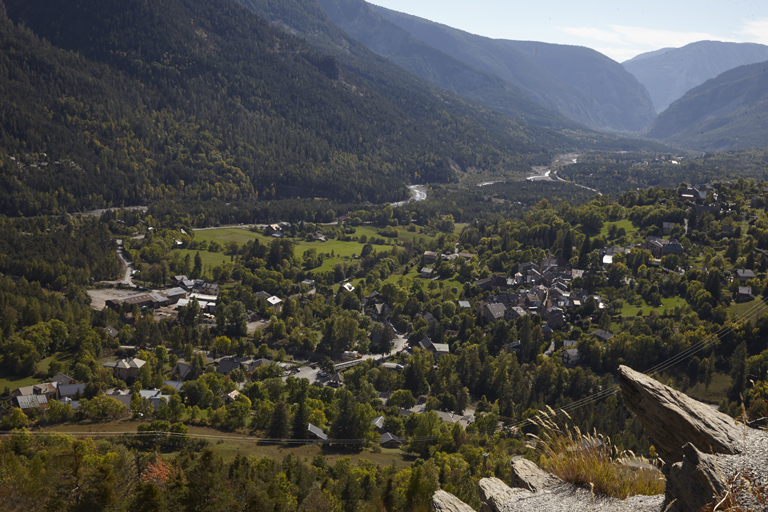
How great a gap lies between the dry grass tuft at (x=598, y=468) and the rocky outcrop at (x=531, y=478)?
0.73 metres

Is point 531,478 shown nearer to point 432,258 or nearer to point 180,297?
point 180,297

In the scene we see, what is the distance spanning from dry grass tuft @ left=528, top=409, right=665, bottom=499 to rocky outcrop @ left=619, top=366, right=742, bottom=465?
942 mm

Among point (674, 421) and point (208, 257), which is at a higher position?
point (674, 421)

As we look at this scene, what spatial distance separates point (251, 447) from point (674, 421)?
4534 centimetres

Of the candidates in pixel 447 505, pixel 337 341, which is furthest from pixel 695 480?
pixel 337 341

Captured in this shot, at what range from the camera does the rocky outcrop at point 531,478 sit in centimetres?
1652

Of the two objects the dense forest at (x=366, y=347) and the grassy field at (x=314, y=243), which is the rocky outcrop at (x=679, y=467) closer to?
the dense forest at (x=366, y=347)

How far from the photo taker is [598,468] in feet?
48.1

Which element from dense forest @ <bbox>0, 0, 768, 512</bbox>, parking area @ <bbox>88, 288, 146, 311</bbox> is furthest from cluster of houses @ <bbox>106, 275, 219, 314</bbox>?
parking area @ <bbox>88, 288, 146, 311</bbox>

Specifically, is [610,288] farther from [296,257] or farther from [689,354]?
[296,257]

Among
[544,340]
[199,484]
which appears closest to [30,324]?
[199,484]

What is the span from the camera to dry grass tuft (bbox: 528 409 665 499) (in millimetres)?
14312

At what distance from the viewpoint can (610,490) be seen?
47.2 feet

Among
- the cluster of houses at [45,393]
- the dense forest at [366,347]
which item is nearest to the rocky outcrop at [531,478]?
the dense forest at [366,347]
